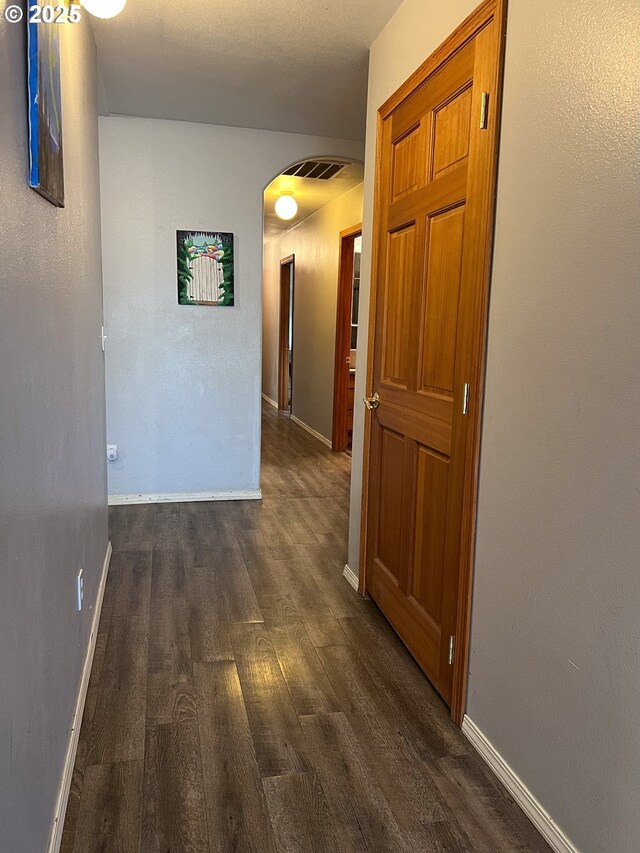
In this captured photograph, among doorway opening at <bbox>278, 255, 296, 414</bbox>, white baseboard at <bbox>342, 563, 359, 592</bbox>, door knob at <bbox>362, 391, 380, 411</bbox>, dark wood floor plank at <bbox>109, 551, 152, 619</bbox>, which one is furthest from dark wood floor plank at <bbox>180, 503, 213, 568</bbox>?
doorway opening at <bbox>278, 255, 296, 414</bbox>

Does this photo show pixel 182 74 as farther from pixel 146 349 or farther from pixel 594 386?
pixel 594 386

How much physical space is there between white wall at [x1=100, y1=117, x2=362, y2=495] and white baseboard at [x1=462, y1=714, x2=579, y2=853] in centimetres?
284

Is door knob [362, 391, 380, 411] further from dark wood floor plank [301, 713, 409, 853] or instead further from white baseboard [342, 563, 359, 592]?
dark wood floor plank [301, 713, 409, 853]

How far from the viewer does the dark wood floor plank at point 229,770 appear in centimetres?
154

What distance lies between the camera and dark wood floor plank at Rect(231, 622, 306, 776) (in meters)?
1.82

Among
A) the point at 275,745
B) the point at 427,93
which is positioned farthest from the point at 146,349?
the point at 275,745

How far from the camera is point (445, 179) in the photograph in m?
2.05

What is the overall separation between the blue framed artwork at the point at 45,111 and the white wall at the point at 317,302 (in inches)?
165

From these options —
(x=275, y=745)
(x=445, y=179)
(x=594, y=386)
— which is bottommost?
(x=275, y=745)

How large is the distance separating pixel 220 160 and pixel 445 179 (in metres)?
2.50

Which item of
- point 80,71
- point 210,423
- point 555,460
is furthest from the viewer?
point 210,423

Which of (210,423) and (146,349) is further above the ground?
(146,349)

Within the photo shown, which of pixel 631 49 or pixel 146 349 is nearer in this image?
pixel 631 49

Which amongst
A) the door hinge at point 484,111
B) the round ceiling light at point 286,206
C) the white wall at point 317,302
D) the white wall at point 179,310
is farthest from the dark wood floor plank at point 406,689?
the round ceiling light at point 286,206
